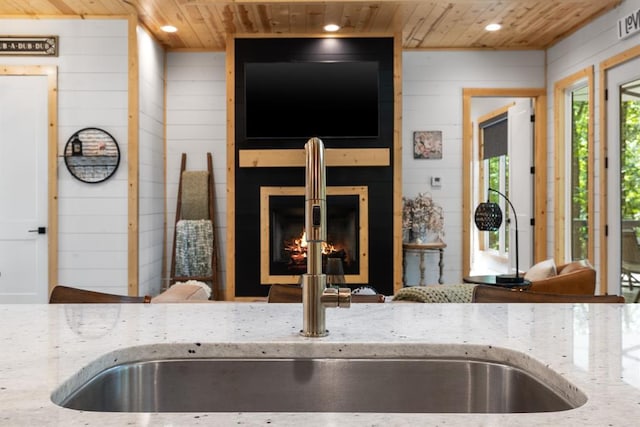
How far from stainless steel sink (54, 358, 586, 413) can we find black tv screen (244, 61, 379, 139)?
5.23 meters

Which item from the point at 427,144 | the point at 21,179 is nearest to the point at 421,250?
the point at 427,144

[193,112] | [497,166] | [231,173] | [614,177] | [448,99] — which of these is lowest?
[614,177]

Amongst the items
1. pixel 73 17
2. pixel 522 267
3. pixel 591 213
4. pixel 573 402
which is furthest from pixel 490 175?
pixel 573 402

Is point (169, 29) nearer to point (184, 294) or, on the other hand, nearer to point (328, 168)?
point (328, 168)

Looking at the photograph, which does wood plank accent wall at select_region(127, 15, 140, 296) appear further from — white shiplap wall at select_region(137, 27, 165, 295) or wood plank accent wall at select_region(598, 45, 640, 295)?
wood plank accent wall at select_region(598, 45, 640, 295)

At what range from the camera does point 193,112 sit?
22.5 ft

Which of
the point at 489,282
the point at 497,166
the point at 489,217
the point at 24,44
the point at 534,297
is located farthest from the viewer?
the point at 497,166

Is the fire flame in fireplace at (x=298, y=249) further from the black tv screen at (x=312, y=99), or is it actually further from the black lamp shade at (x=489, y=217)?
the black lamp shade at (x=489, y=217)

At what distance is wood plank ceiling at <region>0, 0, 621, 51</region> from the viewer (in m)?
5.25

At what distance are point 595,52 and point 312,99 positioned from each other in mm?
2664

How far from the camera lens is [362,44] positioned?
620 centimetres

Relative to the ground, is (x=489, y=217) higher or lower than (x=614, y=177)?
lower

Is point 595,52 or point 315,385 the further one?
point 595,52

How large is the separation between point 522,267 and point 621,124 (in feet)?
8.16
